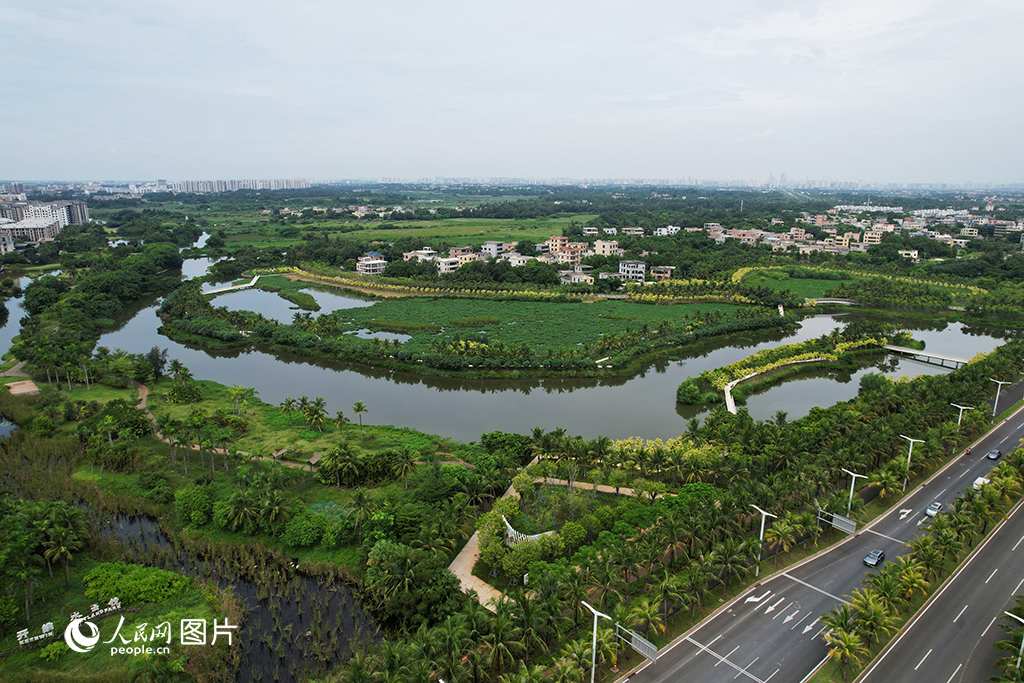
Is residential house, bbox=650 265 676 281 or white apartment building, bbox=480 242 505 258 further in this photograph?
white apartment building, bbox=480 242 505 258

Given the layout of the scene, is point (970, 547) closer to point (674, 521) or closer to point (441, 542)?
point (674, 521)

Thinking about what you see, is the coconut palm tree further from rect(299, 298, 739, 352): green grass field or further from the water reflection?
rect(299, 298, 739, 352): green grass field

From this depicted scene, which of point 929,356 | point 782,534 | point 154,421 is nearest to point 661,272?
point 929,356

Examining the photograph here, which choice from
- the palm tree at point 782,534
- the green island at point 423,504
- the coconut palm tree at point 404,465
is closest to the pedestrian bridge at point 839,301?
the green island at point 423,504

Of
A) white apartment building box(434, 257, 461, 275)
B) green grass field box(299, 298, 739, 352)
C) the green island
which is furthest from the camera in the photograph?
white apartment building box(434, 257, 461, 275)

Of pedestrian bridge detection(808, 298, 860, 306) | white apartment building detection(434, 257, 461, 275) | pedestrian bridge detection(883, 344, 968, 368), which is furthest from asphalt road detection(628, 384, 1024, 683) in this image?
white apartment building detection(434, 257, 461, 275)

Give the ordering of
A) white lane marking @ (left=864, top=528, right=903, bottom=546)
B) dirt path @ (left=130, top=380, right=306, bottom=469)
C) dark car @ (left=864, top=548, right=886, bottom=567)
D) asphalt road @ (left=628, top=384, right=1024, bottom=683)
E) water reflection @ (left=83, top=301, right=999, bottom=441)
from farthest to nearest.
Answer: water reflection @ (left=83, top=301, right=999, bottom=441) → dirt path @ (left=130, top=380, right=306, bottom=469) → white lane marking @ (left=864, top=528, right=903, bottom=546) → dark car @ (left=864, top=548, right=886, bottom=567) → asphalt road @ (left=628, top=384, right=1024, bottom=683)

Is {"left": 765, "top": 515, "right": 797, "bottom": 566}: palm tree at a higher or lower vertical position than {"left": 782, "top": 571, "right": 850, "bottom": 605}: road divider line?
higher

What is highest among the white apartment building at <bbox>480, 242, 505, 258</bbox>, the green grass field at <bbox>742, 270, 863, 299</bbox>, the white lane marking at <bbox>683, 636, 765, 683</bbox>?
the white apartment building at <bbox>480, 242, 505, 258</bbox>

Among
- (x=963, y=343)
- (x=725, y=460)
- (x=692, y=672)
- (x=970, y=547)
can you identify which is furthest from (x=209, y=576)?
(x=963, y=343)
